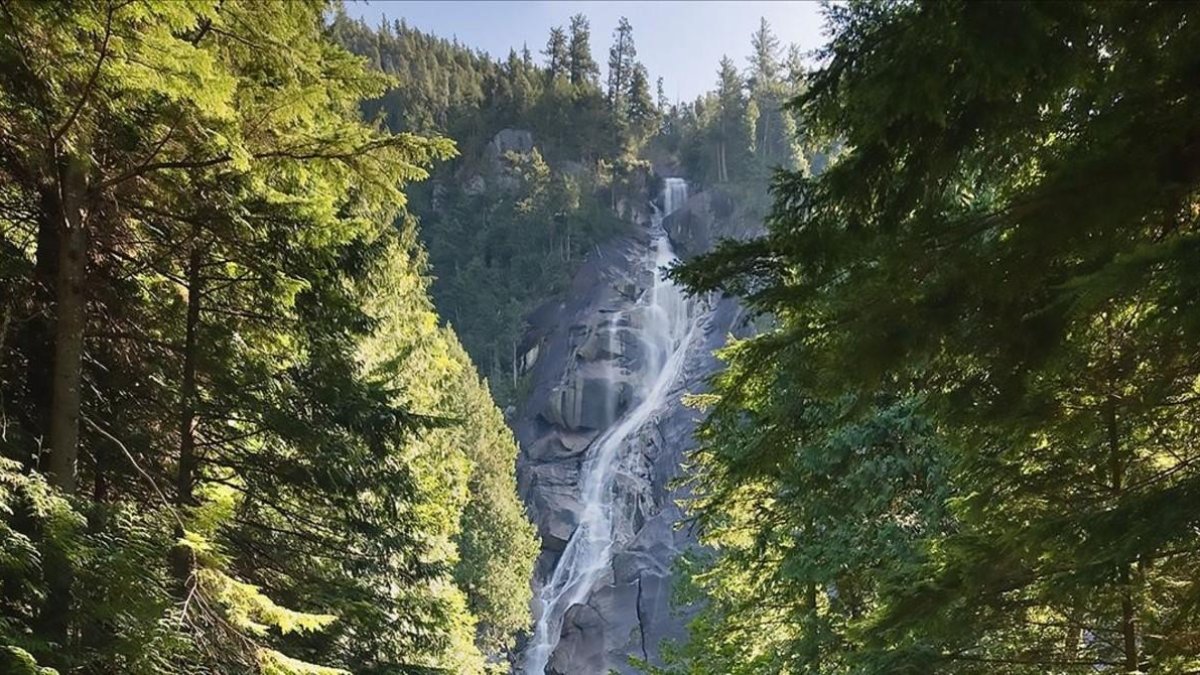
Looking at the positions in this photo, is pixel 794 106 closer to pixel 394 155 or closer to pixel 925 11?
pixel 925 11

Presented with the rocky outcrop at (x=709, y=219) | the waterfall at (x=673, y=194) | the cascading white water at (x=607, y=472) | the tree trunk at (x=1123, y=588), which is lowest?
the tree trunk at (x=1123, y=588)

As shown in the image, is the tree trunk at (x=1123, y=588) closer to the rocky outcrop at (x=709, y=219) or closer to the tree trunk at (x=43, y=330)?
the tree trunk at (x=43, y=330)

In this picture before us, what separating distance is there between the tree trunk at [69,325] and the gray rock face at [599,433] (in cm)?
2185

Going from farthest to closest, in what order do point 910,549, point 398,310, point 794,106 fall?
point 398,310
point 910,549
point 794,106

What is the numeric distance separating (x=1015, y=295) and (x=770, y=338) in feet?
3.20

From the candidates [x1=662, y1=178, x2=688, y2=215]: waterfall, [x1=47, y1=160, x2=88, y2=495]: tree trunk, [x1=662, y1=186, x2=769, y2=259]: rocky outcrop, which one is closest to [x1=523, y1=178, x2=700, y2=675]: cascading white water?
[x1=662, y1=186, x2=769, y2=259]: rocky outcrop

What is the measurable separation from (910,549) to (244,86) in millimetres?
6353

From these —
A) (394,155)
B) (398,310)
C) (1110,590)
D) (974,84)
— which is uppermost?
(398,310)

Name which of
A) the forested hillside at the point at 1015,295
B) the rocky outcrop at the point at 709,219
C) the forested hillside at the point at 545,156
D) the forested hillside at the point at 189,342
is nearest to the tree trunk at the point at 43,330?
the forested hillside at the point at 189,342

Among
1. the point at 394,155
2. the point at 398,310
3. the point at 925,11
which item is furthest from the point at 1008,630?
the point at 398,310

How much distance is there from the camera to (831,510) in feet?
25.5

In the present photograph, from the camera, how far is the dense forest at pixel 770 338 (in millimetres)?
2740

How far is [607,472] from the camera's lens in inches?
1526

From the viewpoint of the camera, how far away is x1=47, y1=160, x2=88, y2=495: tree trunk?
4.09 m
